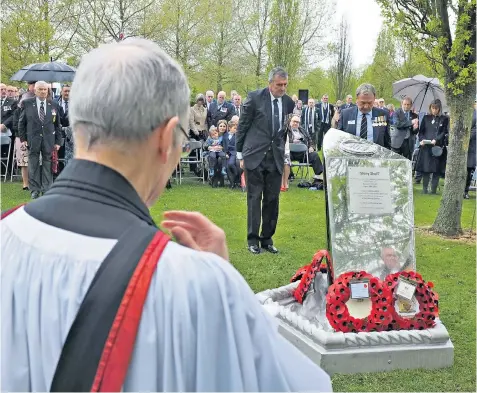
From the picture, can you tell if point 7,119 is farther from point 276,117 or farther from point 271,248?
point 271,248

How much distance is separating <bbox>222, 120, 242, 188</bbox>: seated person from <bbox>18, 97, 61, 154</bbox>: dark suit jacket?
12.9 feet

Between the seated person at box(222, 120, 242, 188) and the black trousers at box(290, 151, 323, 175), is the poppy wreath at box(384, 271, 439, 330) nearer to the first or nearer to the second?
the seated person at box(222, 120, 242, 188)

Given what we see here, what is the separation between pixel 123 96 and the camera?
1396 mm

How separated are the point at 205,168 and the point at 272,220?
6.88 meters

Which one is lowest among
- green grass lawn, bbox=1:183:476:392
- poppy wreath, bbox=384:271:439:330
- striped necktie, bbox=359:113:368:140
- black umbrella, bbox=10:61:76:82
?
green grass lawn, bbox=1:183:476:392

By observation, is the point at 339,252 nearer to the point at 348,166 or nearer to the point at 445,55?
the point at 348,166

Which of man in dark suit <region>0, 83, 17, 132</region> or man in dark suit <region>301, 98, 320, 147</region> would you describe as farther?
man in dark suit <region>301, 98, 320, 147</region>

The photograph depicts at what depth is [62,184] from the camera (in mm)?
1456

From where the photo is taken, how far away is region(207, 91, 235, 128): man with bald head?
15.3 m

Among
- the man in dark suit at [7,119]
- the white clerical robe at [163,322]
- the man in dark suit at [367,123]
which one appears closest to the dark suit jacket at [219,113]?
the man in dark suit at [7,119]

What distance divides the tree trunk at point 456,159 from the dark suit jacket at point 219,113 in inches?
292

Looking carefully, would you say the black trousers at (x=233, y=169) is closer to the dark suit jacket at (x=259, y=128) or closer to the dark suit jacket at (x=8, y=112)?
the dark suit jacket at (x=8, y=112)

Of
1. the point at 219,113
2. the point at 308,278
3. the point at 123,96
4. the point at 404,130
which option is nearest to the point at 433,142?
the point at 404,130

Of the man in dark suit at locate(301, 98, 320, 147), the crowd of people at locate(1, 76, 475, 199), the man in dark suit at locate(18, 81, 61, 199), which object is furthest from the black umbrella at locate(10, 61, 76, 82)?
the man in dark suit at locate(301, 98, 320, 147)
